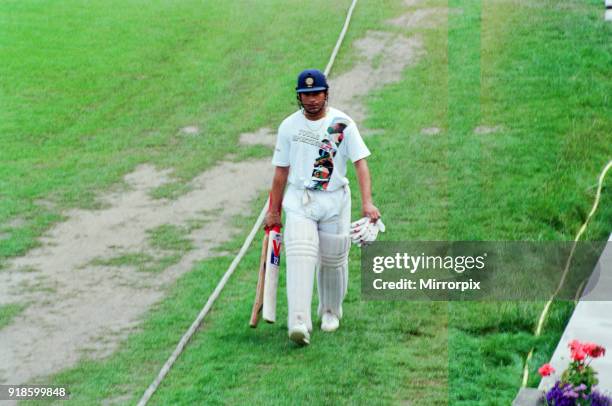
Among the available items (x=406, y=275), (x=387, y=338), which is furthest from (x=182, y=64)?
(x=387, y=338)

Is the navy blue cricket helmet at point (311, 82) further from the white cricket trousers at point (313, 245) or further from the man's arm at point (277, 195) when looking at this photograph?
the white cricket trousers at point (313, 245)

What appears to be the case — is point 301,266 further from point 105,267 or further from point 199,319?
point 105,267

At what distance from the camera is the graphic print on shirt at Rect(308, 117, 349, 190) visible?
32.1ft

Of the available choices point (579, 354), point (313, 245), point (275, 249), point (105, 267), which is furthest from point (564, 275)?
point (105, 267)

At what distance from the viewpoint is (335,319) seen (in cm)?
1036

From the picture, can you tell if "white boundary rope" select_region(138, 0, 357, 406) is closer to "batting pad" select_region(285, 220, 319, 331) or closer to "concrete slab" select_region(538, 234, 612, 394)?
"batting pad" select_region(285, 220, 319, 331)

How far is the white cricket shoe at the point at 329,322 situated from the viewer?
10266 mm

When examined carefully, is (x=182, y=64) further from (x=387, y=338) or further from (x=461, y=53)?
(x=387, y=338)

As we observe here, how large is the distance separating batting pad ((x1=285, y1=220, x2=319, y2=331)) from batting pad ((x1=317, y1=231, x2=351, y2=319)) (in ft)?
0.78

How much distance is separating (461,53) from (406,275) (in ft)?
28.1
